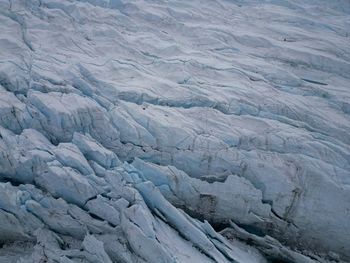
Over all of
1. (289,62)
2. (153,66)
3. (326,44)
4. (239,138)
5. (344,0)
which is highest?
(344,0)

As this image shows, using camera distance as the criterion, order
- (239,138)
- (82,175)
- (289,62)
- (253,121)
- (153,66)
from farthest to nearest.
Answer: (289,62), (153,66), (253,121), (239,138), (82,175)

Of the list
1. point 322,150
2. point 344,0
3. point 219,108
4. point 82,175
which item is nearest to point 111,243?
point 82,175

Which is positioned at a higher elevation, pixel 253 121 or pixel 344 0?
pixel 344 0

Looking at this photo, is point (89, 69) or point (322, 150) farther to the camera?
point (89, 69)

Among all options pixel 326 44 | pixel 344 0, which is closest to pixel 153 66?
pixel 326 44

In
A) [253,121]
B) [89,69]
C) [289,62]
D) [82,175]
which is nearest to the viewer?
[82,175]

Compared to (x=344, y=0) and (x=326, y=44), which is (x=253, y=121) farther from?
(x=344, y=0)

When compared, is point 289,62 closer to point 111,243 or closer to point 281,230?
point 281,230
